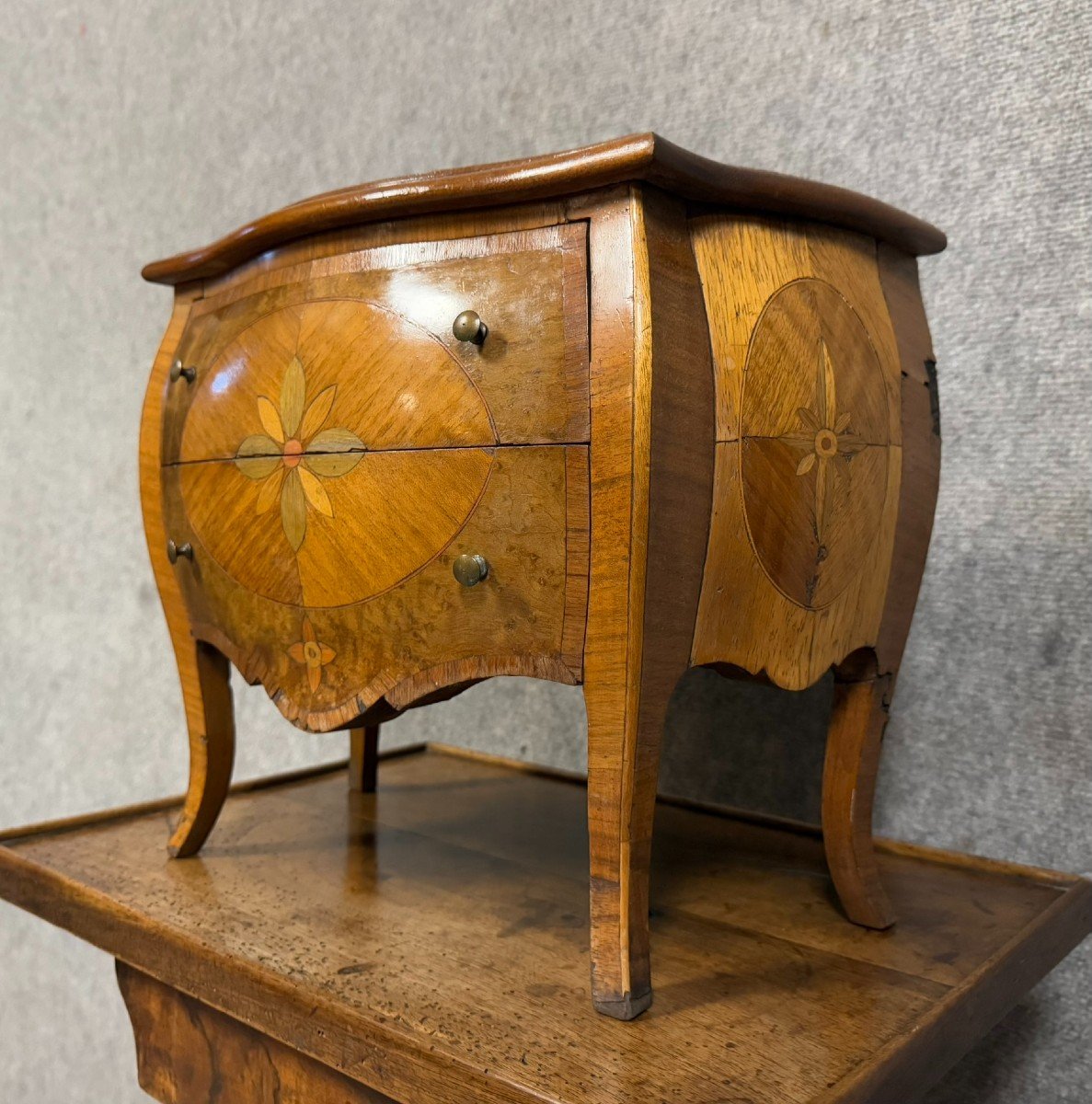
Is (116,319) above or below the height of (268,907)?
above

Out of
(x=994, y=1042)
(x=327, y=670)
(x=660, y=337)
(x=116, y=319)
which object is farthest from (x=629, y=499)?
(x=116, y=319)

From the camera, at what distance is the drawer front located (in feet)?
2.20

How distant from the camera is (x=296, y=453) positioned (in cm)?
77

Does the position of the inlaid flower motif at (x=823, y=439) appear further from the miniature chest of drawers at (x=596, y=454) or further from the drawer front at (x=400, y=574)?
the drawer front at (x=400, y=574)

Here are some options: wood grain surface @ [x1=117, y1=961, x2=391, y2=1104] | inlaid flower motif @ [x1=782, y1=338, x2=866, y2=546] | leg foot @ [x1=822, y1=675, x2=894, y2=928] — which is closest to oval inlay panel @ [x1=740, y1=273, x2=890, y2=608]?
inlaid flower motif @ [x1=782, y1=338, x2=866, y2=546]

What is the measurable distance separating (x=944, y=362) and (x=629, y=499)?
1.87ft

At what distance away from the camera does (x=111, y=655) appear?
1.91 meters

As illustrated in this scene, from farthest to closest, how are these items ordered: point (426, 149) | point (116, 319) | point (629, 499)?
point (116, 319), point (426, 149), point (629, 499)

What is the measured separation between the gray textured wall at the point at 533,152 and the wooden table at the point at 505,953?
14 cm

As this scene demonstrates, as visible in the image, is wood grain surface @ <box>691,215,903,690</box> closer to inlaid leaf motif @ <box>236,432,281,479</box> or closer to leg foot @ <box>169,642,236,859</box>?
inlaid leaf motif @ <box>236,432,281,479</box>

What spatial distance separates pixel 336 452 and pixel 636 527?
9.3 inches

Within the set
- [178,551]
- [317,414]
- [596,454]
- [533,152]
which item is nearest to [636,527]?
[596,454]

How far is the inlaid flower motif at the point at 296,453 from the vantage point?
0.74 metres

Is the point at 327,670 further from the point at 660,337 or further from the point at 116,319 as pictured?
the point at 116,319
